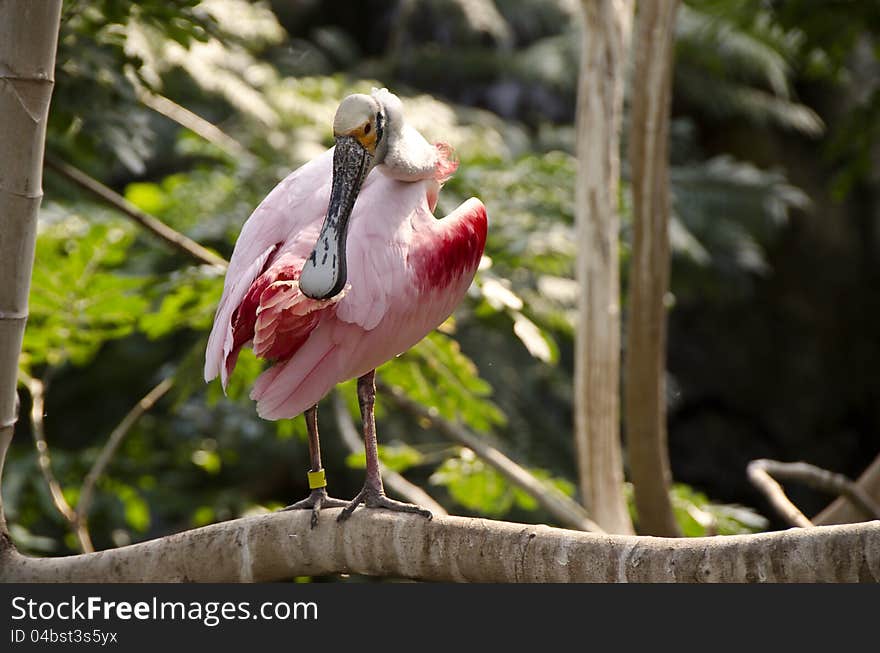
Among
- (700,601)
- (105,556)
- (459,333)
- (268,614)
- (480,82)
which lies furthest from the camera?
(480,82)

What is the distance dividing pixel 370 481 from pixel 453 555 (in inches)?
9.0

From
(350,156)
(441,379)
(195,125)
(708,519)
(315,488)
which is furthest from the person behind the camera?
(195,125)

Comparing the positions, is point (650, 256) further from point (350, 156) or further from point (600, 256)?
point (350, 156)

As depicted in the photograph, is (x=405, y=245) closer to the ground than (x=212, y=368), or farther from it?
farther from it

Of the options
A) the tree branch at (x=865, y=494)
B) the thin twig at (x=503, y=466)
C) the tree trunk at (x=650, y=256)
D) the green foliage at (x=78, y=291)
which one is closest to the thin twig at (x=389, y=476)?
the thin twig at (x=503, y=466)

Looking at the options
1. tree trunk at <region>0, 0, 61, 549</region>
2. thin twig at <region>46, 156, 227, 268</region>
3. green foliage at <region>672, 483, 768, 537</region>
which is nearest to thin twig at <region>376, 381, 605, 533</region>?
green foliage at <region>672, 483, 768, 537</region>

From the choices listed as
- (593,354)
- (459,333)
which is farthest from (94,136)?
(459,333)

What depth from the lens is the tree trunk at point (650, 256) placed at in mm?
3014

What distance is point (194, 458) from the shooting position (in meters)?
4.97

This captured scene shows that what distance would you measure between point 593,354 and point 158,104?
1.80 m

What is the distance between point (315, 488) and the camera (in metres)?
1.99

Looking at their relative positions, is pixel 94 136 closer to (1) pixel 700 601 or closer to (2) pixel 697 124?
(1) pixel 700 601

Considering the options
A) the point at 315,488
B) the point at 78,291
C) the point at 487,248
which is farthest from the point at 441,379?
the point at 315,488

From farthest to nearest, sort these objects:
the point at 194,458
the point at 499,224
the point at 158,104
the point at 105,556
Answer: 1. the point at 194,458
2. the point at 158,104
3. the point at 499,224
4. the point at 105,556
